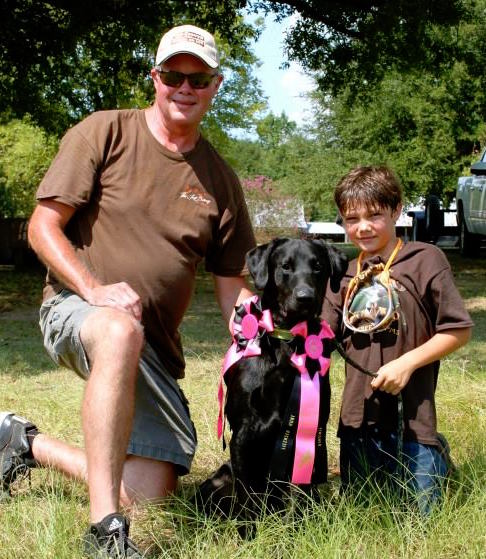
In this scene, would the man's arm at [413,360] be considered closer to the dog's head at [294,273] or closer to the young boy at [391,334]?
the young boy at [391,334]

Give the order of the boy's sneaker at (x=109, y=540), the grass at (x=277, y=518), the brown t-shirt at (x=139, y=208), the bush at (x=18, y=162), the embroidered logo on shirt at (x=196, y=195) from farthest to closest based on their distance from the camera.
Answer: the bush at (x=18, y=162)
the embroidered logo on shirt at (x=196, y=195)
the brown t-shirt at (x=139, y=208)
the grass at (x=277, y=518)
the boy's sneaker at (x=109, y=540)

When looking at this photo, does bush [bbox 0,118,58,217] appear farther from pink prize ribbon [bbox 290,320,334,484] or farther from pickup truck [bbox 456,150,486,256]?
pink prize ribbon [bbox 290,320,334,484]

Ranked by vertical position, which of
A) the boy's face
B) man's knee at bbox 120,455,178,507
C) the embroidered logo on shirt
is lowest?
man's knee at bbox 120,455,178,507

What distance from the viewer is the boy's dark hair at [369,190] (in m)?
3.40

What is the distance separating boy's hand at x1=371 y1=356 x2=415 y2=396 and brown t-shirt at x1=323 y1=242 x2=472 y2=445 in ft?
0.60

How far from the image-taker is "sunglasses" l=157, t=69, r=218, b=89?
3.63 metres

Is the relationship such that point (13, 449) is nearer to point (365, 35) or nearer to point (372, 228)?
A: point (372, 228)

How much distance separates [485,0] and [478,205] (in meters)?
8.58

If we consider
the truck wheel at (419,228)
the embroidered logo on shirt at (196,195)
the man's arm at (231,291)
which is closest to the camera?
the embroidered logo on shirt at (196,195)

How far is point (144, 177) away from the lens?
3.57 metres

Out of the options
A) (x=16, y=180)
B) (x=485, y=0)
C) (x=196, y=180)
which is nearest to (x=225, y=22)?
(x=485, y=0)

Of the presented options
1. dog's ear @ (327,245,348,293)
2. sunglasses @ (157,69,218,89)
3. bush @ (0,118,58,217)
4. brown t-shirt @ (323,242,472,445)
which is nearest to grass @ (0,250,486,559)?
brown t-shirt @ (323,242,472,445)

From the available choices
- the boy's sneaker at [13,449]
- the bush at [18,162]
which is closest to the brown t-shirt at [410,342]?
the boy's sneaker at [13,449]

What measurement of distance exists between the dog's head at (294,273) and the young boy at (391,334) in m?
0.14
